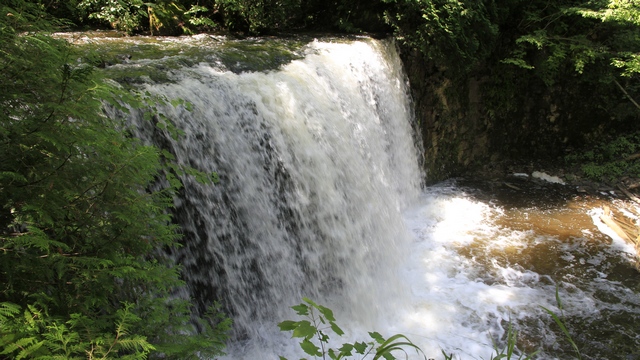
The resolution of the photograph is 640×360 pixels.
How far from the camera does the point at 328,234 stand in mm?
5027

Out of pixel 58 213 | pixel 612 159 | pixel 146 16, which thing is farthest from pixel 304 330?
pixel 612 159

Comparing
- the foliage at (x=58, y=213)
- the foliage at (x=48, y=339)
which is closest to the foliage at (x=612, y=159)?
the foliage at (x=58, y=213)

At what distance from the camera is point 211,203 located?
404cm

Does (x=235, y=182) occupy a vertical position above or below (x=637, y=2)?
below

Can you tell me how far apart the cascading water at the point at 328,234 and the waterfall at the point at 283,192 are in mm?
15

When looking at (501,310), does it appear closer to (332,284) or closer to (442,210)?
(332,284)

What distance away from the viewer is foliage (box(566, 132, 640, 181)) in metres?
8.68

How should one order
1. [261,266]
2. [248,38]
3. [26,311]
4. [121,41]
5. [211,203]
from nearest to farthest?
[26,311]
[211,203]
[261,266]
[121,41]
[248,38]

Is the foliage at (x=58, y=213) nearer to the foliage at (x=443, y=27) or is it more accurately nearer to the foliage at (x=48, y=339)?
the foliage at (x=48, y=339)

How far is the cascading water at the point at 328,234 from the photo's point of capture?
406 centimetres

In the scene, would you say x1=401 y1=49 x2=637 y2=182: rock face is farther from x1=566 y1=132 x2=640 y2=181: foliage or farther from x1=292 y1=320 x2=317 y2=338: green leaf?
x1=292 y1=320 x2=317 y2=338: green leaf

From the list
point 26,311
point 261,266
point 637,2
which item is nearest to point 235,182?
point 261,266

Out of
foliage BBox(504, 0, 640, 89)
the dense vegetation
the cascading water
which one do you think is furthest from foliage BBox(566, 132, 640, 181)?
the dense vegetation

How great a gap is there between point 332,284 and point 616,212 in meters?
5.72
